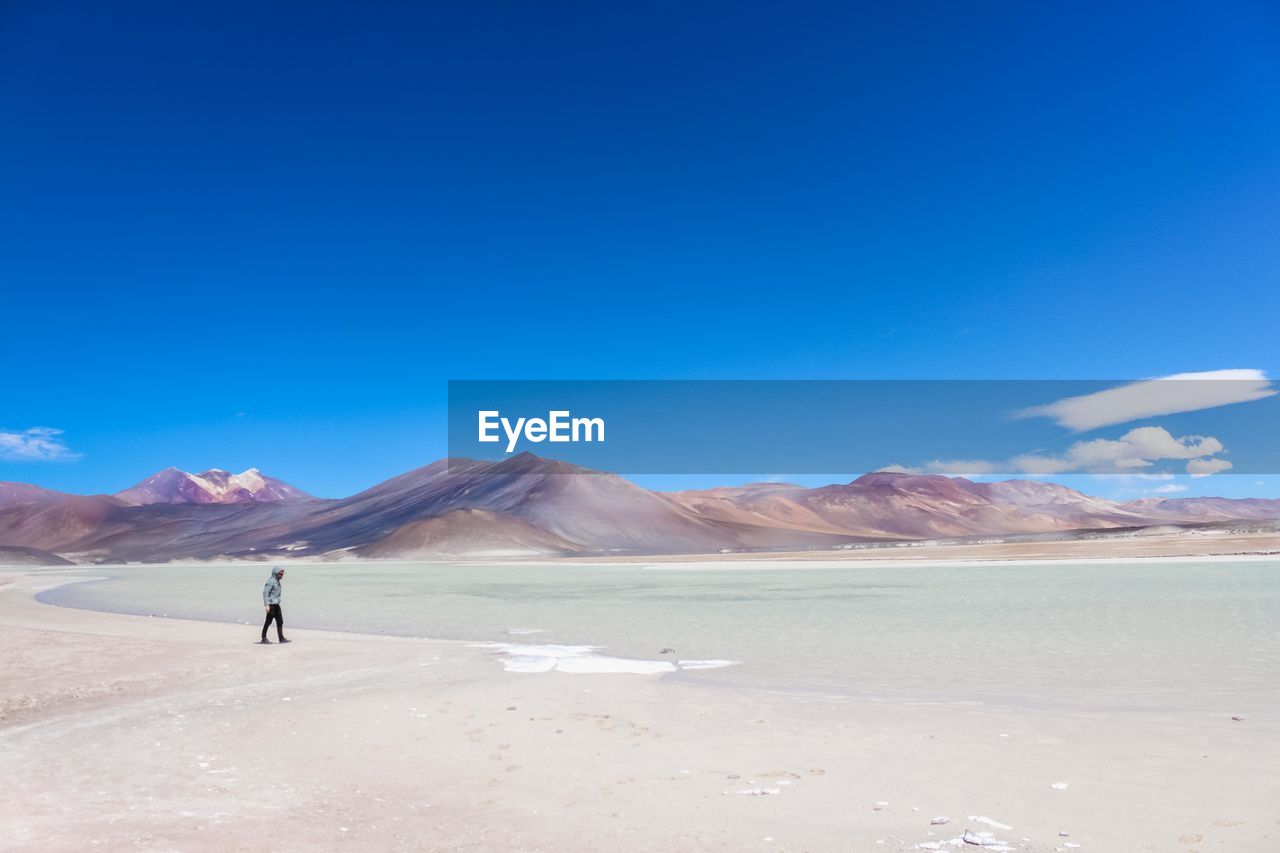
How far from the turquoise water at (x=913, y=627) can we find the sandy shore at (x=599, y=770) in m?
1.72

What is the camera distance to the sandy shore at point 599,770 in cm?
590

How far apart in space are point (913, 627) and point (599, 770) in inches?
523

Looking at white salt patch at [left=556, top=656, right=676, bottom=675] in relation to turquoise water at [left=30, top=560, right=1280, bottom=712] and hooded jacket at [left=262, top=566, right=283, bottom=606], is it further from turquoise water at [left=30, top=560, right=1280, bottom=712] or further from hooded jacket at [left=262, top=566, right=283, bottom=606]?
hooded jacket at [left=262, top=566, right=283, bottom=606]

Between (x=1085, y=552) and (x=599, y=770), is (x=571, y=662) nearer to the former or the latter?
(x=599, y=770)

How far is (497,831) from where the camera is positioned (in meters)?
6.05

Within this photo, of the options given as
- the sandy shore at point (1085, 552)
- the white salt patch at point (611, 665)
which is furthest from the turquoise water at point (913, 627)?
the sandy shore at point (1085, 552)

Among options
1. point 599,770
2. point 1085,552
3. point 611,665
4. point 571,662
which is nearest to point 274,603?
point 571,662

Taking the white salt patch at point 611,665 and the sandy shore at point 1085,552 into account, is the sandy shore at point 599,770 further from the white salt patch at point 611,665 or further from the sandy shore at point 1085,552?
the sandy shore at point 1085,552

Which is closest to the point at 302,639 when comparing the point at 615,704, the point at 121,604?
the point at 615,704

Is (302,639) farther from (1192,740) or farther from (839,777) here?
(1192,740)

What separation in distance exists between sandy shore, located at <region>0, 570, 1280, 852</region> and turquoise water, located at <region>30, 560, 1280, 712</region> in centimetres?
172

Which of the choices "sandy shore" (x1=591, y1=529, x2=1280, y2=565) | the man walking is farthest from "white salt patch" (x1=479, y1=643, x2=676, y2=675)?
"sandy shore" (x1=591, y1=529, x2=1280, y2=565)

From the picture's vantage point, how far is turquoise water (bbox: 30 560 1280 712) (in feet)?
38.1

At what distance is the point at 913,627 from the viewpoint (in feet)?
63.1
